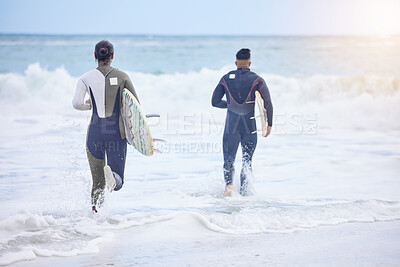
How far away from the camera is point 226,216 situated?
5016 millimetres

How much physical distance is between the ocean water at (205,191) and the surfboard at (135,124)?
704 mm

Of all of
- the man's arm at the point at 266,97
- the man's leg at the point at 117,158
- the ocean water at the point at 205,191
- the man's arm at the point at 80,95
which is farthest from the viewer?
the man's arm at the point at 266,97

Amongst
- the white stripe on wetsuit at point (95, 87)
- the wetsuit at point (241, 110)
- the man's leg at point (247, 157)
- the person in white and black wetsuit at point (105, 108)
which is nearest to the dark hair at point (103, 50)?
the person in white and black wetsuit at point (105, 108)

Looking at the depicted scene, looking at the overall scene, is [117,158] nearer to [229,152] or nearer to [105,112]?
[105,112]

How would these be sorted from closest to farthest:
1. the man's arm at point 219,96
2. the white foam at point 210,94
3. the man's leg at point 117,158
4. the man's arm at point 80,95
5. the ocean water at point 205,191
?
the ocean water at point 205,191
the man's arm at point 80,95
the man's leg at point 117,158
the man's arm at point 219,96
the white foam at point 210,94

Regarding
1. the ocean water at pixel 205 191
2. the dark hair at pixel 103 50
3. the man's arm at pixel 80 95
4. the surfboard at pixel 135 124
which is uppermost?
the dark hair at pixel 103 50

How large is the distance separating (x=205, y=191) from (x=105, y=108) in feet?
6.70

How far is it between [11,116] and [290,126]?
715cm

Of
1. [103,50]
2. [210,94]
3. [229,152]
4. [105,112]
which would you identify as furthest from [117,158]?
[210,94]

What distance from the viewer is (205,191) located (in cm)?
621

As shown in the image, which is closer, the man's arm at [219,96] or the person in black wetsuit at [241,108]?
the person in black wetsuit at [241,108]

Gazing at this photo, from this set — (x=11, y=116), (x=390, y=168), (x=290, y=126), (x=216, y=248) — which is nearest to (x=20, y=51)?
(x=11, y=116)

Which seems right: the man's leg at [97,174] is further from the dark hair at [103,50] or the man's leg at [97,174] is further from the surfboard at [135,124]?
the dark hair at [103,50]

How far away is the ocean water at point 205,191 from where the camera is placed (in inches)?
163
